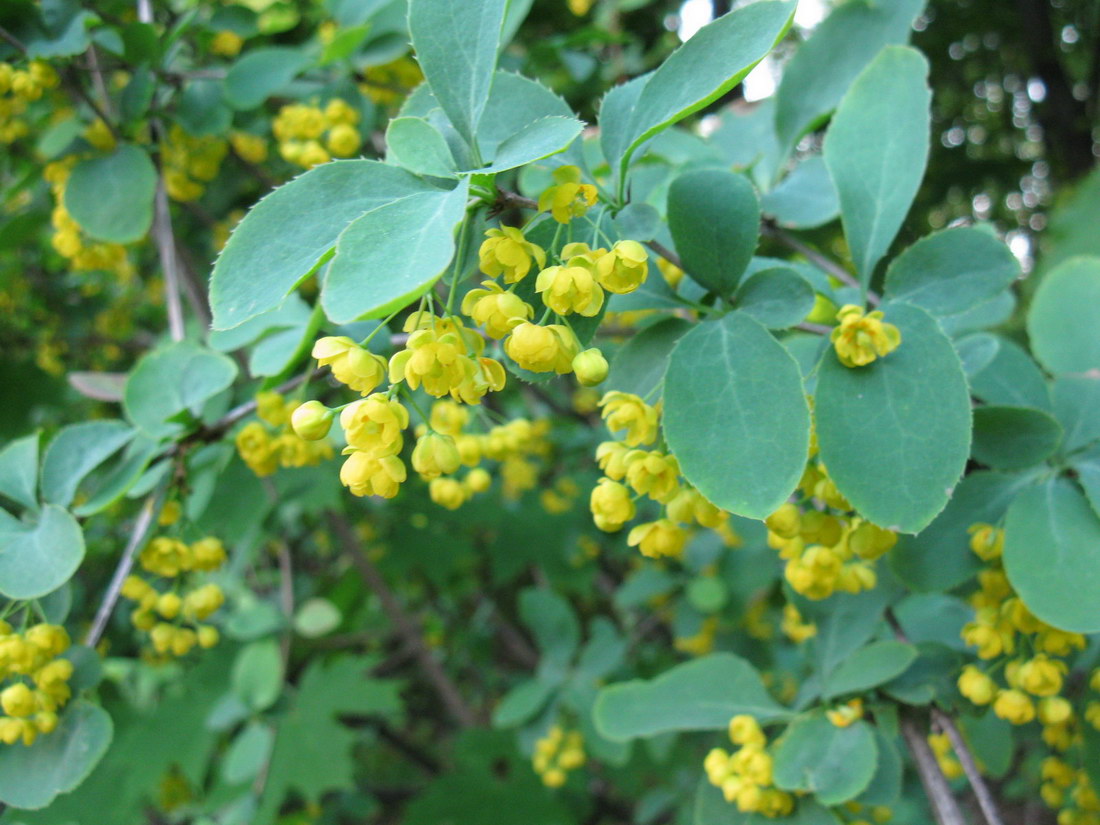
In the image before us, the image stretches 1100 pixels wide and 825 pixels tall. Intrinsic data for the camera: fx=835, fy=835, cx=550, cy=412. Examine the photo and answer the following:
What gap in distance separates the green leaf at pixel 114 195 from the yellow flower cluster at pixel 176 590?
635mm

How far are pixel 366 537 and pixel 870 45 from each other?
263cm

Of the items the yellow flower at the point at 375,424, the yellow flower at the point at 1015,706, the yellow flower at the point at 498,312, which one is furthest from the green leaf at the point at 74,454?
the yellow flower at the point at 1015,706

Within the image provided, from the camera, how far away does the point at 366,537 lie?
11.4 feet

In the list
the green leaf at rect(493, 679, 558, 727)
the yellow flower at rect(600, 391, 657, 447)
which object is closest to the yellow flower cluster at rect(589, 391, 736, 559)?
the yellow flower at rect(600, 391, 657, 447)

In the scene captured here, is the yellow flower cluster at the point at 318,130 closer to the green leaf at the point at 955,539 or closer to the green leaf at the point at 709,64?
the green leaf at the point at 709,64

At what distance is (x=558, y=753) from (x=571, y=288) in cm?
225

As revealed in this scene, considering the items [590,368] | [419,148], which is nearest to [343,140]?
[419,148]

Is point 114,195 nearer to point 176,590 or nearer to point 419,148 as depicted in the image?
point 176,590

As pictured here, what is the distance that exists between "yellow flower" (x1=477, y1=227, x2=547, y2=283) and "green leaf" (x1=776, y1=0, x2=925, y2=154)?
1032mm

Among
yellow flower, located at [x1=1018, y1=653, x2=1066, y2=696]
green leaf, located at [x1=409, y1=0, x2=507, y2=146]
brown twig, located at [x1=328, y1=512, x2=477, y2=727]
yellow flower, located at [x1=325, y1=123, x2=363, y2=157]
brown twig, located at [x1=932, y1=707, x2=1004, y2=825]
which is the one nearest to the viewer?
green leaf, located at [x1=409, y1=0, x2=507, y2=146]

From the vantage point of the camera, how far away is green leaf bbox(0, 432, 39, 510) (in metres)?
1.29

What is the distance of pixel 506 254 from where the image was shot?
0.88 meters

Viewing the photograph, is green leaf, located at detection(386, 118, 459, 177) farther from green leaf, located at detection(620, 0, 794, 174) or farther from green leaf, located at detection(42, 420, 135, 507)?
green leaf, located at detection(42, 420, 135, 507)

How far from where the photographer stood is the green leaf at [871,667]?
1270mm
